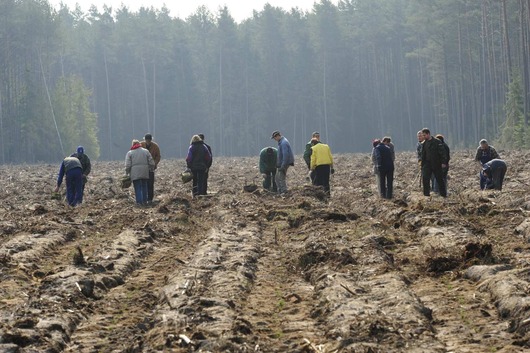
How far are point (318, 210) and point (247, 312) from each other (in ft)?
30.6

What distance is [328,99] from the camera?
98562mm

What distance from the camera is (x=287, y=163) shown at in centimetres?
2353

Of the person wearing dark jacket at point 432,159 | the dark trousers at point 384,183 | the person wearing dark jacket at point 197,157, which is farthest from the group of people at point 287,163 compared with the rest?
the person wearing dark jacket at point 432,159

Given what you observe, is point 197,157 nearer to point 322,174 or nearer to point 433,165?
point 322,174

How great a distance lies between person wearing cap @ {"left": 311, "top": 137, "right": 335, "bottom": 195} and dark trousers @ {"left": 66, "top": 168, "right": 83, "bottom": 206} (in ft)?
17.6

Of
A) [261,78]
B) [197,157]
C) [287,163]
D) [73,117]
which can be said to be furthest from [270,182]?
[261,78]

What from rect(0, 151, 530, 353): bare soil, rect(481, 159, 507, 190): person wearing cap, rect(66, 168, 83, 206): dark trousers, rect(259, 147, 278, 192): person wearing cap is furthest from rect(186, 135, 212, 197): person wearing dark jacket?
rect(481, 159, 507, 190): person wearing cap

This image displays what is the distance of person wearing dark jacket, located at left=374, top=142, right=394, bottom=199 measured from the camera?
2066cm

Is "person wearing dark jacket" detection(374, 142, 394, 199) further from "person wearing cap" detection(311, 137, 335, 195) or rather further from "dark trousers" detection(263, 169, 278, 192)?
"dark trousers" detection(263, 169, 278, 192)

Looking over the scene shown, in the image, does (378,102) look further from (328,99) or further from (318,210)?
(318,210)

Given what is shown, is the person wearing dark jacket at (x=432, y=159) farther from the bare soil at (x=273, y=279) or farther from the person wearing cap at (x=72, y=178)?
the person wearing cap at (x=72, y=178)

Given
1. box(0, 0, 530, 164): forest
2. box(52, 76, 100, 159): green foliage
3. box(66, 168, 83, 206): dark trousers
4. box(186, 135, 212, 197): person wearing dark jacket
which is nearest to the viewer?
box(66, 168, 83, 206): dark trousers

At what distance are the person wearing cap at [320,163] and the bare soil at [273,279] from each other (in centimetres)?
424

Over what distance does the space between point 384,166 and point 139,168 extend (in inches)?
206
